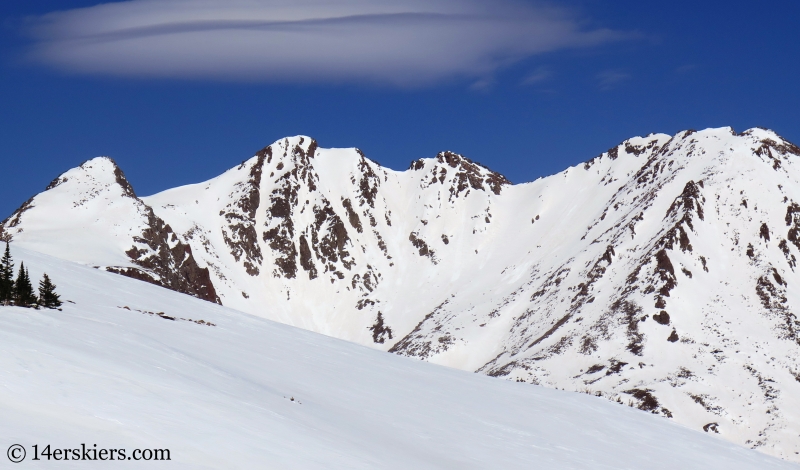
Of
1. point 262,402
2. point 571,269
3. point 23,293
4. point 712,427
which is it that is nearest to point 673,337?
point 712,427

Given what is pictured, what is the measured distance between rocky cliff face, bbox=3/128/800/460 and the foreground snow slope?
67.0 m

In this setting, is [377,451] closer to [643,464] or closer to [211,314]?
[643,464]

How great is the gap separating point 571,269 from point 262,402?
137 metres

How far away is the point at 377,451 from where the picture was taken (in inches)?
647

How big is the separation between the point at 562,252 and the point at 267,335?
5582 inches

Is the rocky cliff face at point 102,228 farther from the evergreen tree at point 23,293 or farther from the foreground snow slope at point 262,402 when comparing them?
the evergreen tree at point 23,293

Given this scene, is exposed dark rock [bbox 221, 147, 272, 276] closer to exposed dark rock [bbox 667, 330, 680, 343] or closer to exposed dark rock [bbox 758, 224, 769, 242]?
exposed dark rock [bbox 667, 330, 680, 343]

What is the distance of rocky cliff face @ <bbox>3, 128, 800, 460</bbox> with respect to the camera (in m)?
112

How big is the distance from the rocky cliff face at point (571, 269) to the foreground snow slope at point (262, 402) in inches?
2639

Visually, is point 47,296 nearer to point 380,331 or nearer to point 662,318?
point 662,318

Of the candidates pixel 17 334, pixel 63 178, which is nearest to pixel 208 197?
pixel 63 178

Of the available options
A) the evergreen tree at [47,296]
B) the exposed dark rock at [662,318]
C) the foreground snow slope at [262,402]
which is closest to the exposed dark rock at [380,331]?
the exposed dark rock at [662,318]

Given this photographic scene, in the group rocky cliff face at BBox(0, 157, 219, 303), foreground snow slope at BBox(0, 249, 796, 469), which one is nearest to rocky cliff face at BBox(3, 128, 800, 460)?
rocky cliff face at BBox(0, 157, 219, 303)

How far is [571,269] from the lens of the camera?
15112 cm
